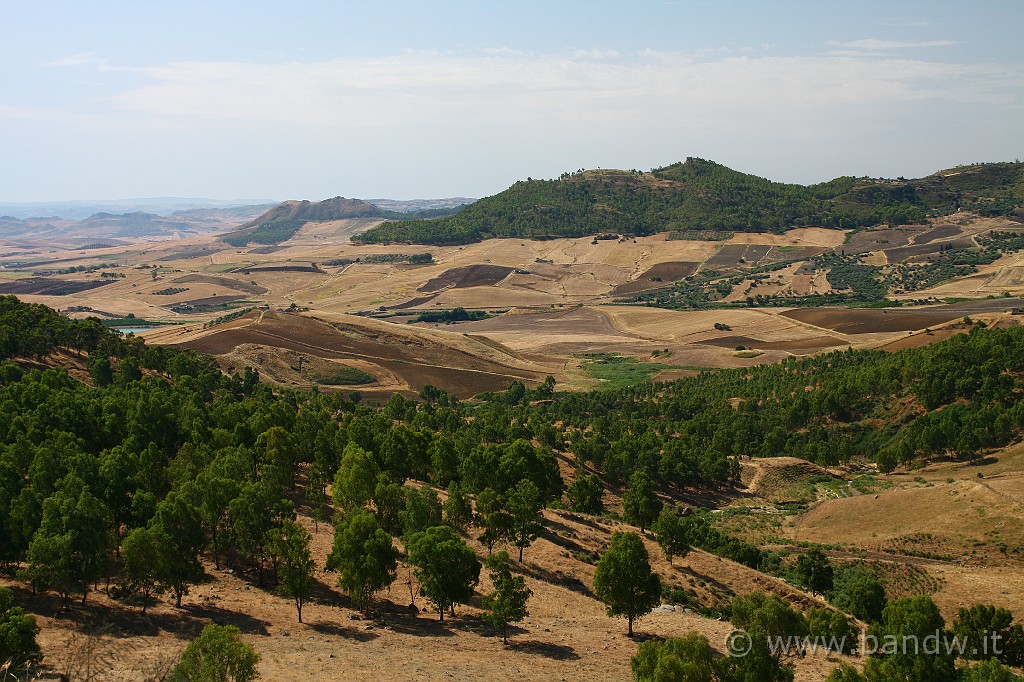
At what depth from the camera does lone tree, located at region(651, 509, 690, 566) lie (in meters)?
57.0

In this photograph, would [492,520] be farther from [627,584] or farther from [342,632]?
[342,632]

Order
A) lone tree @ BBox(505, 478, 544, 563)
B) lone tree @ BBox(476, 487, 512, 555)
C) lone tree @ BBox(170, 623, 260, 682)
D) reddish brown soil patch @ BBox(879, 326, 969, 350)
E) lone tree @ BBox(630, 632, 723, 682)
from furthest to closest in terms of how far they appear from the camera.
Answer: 1. reddish brown soil patch @ BBox(879, 326, 969, 350)
2. lone tree @ BBox(505, 478, 544, 563)
3. lone tree @ BBox(476, 487, 512, 555)
4. lone tree @ BBox(630, 632, 723, 682)
5. lone tree @ BBox(170, 623, 260, 682)

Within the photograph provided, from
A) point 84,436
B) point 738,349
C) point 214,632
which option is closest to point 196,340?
point 84,436

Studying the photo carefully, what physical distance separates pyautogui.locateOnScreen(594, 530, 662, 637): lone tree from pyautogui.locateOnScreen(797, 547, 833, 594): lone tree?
17.6 metres

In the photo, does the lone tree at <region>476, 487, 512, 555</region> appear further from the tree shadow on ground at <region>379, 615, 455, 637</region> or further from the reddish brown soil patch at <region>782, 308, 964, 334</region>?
the reddish brown soil patch at <region>782, 308, 964, 334</region>

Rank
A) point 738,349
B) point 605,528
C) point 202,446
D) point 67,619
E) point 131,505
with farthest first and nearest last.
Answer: point 738,349 < point 605,528 < point 202,446 < point 131,505 < point 67,619

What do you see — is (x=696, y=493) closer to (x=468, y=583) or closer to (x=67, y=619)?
(x=468, y=583)

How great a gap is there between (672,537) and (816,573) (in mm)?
9915

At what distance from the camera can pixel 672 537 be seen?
57438 mm

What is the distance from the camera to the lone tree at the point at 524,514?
54156 millimetres

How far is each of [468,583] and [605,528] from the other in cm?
2298

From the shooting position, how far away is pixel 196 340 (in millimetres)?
139875

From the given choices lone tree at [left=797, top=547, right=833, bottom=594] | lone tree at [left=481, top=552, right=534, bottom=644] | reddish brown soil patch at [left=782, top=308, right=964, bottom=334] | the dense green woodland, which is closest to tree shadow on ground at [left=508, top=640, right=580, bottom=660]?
lone tree at [left=481, top=552, right=534, bottom=644]

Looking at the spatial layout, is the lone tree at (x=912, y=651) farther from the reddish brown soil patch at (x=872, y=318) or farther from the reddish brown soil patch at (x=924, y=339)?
the reddish brown soil patch at (x=872, y=318)
